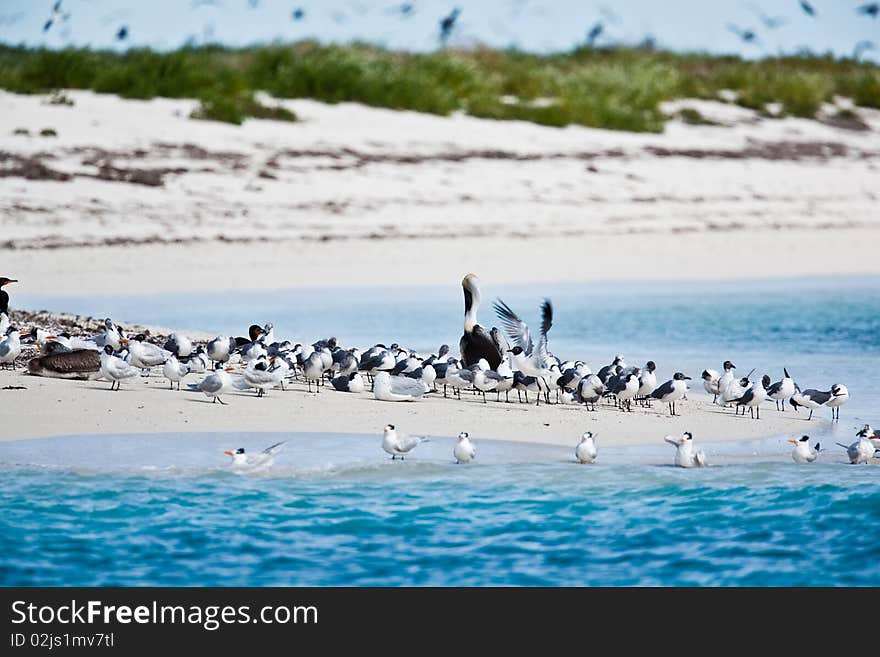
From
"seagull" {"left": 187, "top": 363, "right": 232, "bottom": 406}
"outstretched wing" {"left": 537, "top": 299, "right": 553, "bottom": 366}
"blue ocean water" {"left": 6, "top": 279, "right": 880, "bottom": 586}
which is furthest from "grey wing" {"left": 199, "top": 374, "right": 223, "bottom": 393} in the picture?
"outstretched wing" {"left": 537, "top": 299, "right": 553, "bottom": 366}

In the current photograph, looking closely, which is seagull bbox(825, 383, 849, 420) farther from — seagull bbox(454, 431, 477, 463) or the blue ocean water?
seagull bbox(454, 431, 477, 463)

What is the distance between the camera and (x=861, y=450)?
9.06 m

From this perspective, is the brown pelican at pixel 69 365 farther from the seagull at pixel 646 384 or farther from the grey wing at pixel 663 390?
the grey wing at pixel 663 390

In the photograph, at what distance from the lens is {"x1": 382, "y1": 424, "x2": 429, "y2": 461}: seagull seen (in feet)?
29.5

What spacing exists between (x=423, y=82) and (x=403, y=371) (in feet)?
54.4

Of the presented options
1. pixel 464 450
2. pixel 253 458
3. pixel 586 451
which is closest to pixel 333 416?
pixel 253 458

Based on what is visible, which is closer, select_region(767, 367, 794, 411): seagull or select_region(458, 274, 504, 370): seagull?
select_region(767, 367, 794, 411): seagull

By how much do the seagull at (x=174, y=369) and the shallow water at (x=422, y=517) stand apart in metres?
1.52

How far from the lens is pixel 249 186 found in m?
20.9

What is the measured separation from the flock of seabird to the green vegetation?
12160 mm

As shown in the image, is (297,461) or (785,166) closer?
(297,461)
